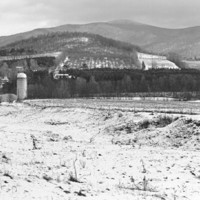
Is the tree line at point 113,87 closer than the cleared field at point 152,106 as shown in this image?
No

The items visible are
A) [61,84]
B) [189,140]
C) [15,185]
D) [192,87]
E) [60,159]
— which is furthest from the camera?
[61,84]

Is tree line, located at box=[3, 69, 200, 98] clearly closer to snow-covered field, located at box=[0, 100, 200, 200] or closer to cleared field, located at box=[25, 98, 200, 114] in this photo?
cleared field, located at box=[25, 98, 200, 114]

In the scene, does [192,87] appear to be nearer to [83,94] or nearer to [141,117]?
[83,94]

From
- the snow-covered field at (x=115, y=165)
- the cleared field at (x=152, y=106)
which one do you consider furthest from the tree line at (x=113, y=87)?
the snow-covered field at (x=115, y=165)

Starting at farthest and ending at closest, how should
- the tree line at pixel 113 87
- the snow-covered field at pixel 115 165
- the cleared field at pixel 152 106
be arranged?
the tree line at pixel 113 87 → the cleared field at pixel 152 106 → the snow-covered field at pixel 115 165

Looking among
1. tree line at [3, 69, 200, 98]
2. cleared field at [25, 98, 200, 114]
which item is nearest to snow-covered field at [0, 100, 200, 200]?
cleared field at [25, 98, 200, 114]

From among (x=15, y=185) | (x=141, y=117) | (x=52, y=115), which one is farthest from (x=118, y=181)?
(x=52, y=115)

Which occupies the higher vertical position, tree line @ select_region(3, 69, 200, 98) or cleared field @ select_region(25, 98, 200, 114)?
tree line @ select_region(3, 69, 200, 98)

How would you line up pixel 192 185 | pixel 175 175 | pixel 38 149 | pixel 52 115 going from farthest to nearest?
pixel 52 115
pixel 38 149
pixel 175 175
pixel 192 185

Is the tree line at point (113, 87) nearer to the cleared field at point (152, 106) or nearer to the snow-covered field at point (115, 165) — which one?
the cleared field at point (152, 106)

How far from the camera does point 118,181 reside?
55.6 ft

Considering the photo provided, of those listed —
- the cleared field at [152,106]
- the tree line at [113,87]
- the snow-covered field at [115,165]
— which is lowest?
the snow-covered field at [115,165]

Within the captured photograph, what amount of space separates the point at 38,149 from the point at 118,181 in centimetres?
896

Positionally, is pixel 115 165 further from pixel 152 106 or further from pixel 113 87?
pixel 113 87
